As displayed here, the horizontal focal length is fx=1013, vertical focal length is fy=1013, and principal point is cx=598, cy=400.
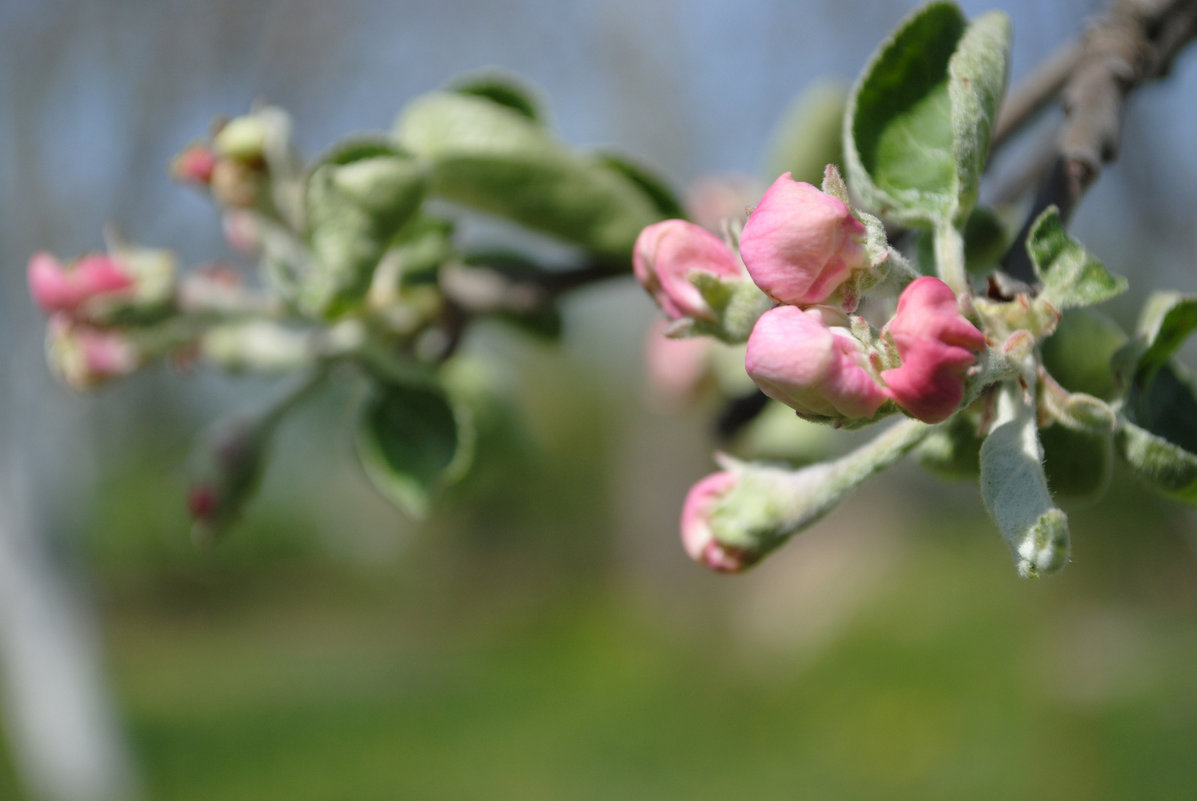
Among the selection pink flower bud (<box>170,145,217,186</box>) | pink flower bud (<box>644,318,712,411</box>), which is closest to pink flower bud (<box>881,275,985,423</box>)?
pink flower bud (<box>170,145,217,186</box>)

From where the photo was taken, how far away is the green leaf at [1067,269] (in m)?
0.34

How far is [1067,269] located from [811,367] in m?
0.12

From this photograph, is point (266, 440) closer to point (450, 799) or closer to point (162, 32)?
point (162, 32)

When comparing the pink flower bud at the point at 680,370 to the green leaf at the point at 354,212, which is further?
the pink flower bud at the point at 680,370

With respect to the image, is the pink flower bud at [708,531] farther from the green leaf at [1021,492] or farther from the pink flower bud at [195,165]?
the pink flower bud at [195,165]

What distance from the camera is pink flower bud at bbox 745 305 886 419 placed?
0.28 metres

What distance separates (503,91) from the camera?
623 millimetres

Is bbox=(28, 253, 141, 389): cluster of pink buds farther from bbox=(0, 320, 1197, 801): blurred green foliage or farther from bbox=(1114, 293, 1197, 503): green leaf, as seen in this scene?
bbox=(0, 320, 1197, 801): blurred green foliage

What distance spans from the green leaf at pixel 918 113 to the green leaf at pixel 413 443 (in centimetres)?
29

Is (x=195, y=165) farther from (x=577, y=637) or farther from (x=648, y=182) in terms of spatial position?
(x=577, y=637)

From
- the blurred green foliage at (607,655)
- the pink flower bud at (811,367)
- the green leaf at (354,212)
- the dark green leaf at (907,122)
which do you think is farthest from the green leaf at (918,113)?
the blurred green foliage at (607,655)

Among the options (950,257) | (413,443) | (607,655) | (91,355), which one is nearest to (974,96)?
(950,257)

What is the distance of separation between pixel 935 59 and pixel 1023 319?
140mm

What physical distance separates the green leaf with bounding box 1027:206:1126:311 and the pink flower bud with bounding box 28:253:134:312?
1.57 ft
